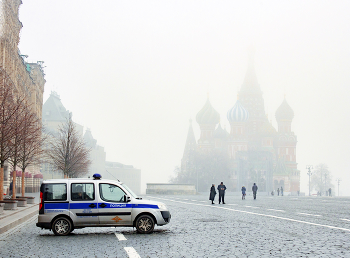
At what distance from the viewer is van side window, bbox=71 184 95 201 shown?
545 inches

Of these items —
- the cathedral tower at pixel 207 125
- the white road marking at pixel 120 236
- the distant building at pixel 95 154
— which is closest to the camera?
the white road marking at pixel 120 236

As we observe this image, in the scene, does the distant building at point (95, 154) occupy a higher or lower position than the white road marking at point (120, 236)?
higher

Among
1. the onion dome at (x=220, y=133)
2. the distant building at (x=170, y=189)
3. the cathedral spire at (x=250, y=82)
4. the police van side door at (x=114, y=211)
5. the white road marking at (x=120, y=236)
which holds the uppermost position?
the cathedral spire at (x=250, y=82)

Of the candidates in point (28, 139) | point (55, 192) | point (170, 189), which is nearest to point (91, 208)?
point (55, 192)

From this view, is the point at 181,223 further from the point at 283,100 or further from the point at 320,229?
the point at 283,100

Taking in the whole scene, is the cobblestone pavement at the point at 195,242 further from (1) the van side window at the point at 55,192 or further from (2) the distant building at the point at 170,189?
(2) the distant building at the point at 170,189

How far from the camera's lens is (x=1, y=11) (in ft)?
150

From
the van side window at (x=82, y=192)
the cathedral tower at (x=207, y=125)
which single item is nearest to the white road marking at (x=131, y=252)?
the van side window at (x=82, y=192)

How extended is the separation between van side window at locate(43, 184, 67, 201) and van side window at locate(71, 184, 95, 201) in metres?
0.23

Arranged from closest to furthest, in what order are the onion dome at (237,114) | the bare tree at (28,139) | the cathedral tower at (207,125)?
the bare tree at (28,139) → the onion dome at (237,114) → the cathedral tower at (207,125)

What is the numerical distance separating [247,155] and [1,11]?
3909 inches

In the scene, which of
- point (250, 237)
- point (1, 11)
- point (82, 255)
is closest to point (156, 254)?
point (82, 255)

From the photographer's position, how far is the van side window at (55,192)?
13.9 metres

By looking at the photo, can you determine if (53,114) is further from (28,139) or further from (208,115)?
(28,139)
